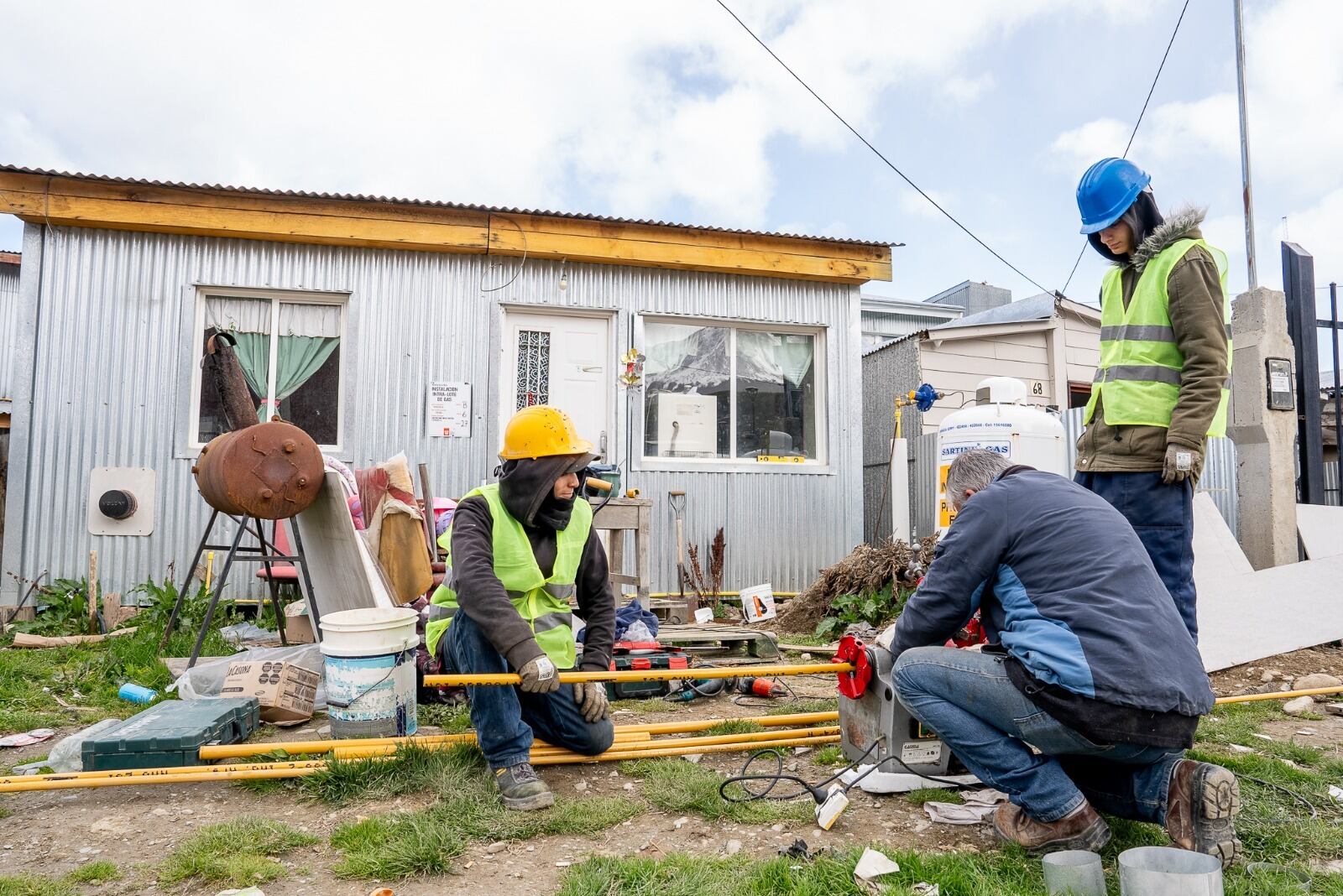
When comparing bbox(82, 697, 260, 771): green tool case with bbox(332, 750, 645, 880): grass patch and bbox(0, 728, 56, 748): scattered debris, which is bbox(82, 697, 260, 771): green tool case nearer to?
bbox(0, 728, 56, 748): scattered debris

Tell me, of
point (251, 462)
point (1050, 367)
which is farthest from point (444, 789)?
point (1050, 367)

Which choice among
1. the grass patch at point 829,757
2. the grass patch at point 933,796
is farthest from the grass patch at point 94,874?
the grass patch at point 933,796

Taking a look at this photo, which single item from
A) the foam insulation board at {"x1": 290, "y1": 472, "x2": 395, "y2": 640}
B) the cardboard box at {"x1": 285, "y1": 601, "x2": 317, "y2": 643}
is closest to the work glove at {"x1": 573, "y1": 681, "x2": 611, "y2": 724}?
the foam insulation board at {"x1": 290, "y1": 472, "x2": 395, "y2": 640}

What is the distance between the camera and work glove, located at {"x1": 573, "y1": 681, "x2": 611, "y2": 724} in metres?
3.28

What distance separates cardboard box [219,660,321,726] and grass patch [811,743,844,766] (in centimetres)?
251

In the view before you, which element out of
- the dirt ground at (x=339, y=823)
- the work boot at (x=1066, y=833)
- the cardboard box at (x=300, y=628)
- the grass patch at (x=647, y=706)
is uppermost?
the cardboard box at (x=300, y=628)

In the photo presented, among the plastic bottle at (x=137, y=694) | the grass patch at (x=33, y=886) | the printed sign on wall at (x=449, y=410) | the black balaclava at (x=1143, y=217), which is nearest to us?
the grass patch at (x=33, y=886)

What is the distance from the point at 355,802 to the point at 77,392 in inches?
241

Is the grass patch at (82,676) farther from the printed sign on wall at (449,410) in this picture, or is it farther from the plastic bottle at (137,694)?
the printed sign on wall at (449,410)

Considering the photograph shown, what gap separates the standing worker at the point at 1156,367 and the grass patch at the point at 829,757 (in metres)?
1.48

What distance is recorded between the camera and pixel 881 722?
3.24 m

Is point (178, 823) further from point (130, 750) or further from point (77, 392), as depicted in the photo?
point (77, 392)

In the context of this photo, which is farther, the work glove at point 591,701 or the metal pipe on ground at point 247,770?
the work glove at point 591,701

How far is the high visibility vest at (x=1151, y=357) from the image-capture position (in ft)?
11.5
